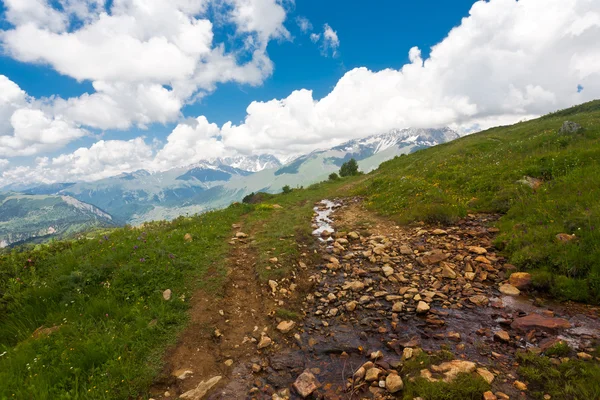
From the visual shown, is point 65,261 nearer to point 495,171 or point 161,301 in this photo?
point 161,301

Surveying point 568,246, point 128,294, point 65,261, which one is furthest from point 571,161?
point 65,261

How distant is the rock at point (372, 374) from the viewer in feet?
15.1

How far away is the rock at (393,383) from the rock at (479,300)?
315cm

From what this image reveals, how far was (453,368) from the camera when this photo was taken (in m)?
4.38

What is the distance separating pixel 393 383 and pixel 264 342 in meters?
2.78

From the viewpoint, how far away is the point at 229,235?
13398mm

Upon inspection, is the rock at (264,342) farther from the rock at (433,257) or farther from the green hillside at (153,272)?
the rock at (433,257)

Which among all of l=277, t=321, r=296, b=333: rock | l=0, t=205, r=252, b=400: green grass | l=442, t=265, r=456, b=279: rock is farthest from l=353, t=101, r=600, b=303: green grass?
l=0, t=205, r=252, b=400: green grass

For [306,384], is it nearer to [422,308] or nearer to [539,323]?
[422,308]

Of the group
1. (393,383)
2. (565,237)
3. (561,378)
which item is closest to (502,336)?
(561,378)

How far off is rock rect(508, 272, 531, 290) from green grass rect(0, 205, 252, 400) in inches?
311

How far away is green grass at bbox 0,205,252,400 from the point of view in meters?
4.89

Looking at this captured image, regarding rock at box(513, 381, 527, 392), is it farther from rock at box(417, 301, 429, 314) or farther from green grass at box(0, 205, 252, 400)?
green grass at box(0, 205, 252, 400)

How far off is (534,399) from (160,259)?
9.51 metres
